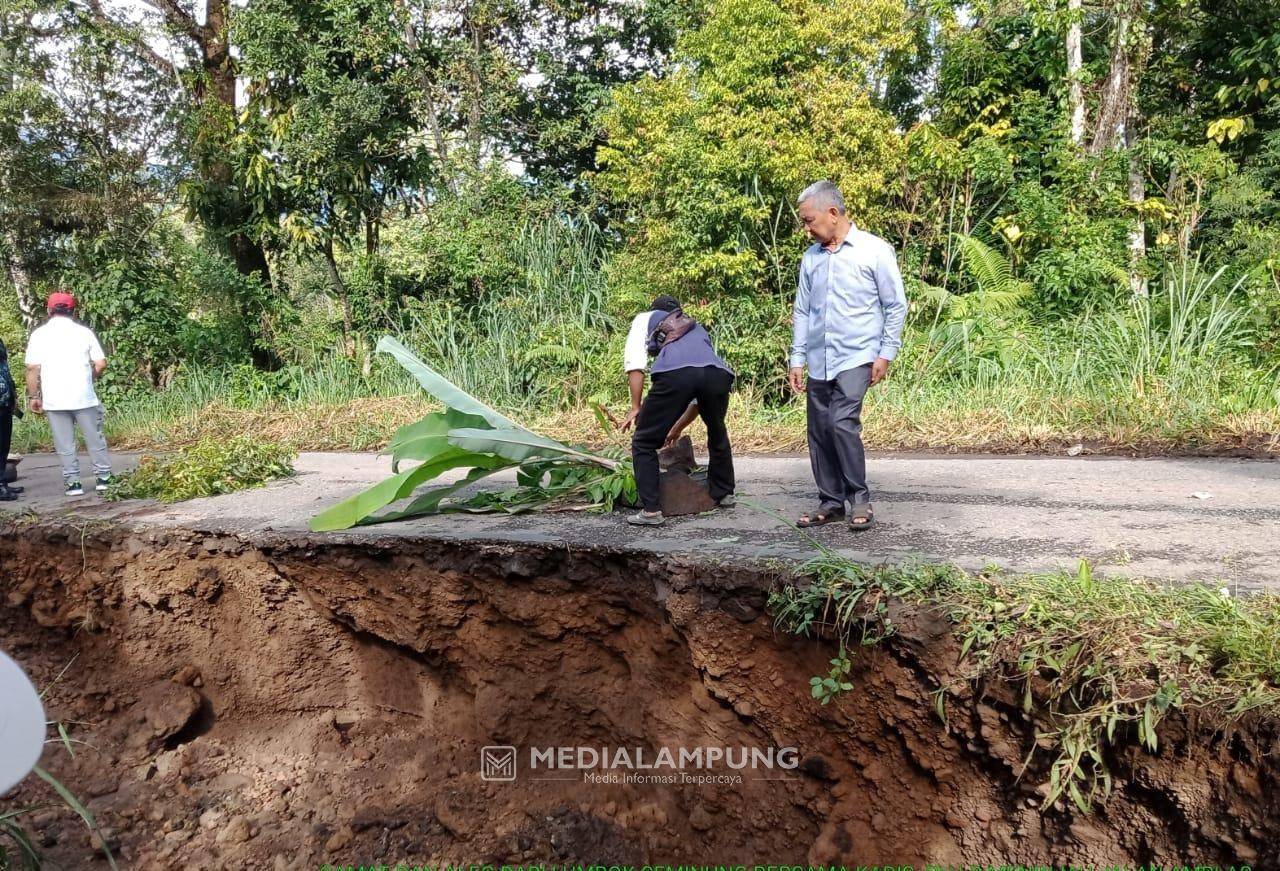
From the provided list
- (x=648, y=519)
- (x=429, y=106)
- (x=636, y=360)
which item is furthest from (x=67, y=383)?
(x=429, y=106)

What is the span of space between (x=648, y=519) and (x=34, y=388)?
17.1 feet

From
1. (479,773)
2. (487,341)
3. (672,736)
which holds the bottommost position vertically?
(479,773)

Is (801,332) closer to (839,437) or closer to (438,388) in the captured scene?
(839,437)

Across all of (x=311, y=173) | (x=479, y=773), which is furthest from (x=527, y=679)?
(x=311, y=173)

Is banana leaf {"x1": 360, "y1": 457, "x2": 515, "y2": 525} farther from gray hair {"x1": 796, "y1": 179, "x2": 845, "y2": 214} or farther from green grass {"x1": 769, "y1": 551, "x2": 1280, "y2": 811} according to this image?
green grass {"x1": 769, "y1": 551, "x2": 1280, "y2": 811}

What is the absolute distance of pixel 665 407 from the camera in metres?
4.08

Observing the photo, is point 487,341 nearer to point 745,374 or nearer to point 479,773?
point 745,374

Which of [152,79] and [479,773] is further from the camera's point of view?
[152,79]

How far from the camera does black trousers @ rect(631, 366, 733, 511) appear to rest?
407 centimetres

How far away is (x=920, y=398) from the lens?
7719 millimetres

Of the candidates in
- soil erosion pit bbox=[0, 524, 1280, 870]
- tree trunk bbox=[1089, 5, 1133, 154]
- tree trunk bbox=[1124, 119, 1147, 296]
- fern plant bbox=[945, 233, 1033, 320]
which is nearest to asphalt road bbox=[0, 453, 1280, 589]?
soil erosion pit bbox=[0, 524, 1280, 870]

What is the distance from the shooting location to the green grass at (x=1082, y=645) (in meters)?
2.27

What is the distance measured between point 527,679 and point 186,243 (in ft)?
46.7

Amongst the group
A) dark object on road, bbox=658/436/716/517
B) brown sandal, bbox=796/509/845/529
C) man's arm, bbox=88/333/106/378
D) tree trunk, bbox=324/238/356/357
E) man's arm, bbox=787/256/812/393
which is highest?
tree trunk, bbox=324/238/356/357
